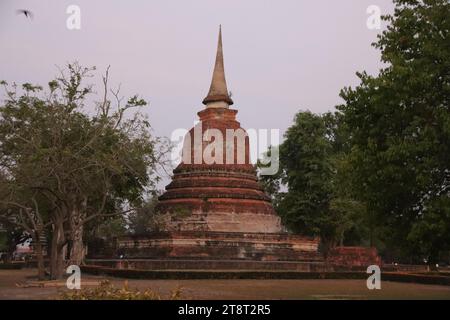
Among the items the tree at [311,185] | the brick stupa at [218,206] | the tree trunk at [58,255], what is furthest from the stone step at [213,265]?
the tree at [311,185]

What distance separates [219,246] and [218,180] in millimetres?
6740

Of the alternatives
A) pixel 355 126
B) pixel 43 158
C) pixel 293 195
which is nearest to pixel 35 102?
pixel 43 158

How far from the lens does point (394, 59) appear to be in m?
19.3

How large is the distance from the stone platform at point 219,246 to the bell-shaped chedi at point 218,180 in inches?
84.7

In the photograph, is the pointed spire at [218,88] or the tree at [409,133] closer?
the tree at [409,133]

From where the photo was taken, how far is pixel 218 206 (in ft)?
135

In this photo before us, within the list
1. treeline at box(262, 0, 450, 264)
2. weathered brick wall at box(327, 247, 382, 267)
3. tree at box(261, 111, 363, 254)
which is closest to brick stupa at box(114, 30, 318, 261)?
weathered brick wall at box(327, 247, 382, 267)

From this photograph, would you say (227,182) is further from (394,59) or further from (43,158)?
(394,59)

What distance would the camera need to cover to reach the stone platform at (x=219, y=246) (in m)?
37.1

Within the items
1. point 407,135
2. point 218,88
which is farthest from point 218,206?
point 407,135

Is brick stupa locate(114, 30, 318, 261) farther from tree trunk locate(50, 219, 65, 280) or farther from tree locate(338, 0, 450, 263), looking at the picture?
tree locate(338, 0, 450, 263)

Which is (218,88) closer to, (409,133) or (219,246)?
(219,246)

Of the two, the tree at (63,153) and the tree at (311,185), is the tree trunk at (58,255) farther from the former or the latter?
the tree at (311,185)

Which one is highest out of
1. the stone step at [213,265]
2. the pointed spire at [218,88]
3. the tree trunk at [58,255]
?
the pointed spire at [218,88]
